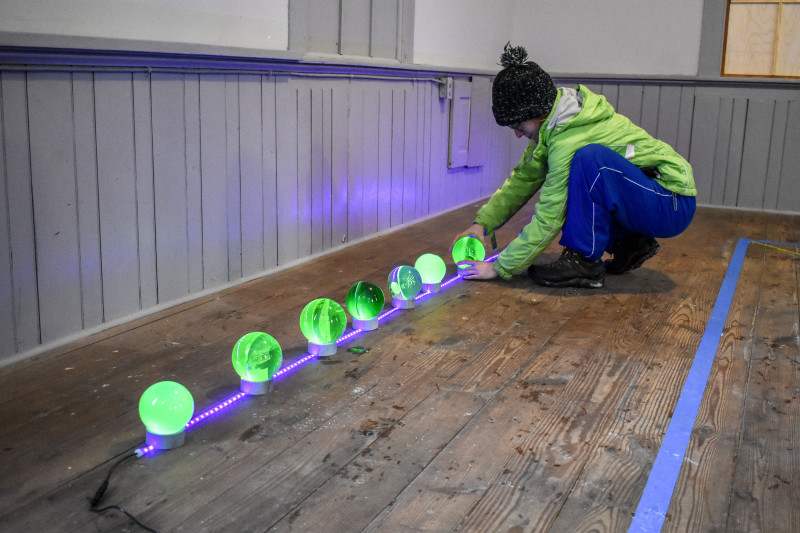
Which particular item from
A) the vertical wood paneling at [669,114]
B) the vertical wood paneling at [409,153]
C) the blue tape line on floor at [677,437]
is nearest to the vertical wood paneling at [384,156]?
the vertical wood paneling at [409,153]

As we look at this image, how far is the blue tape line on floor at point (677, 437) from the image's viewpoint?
1.86 metres

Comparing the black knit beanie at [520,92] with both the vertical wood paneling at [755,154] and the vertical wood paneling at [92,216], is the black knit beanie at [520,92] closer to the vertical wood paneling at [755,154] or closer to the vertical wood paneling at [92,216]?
Answer: the vertical wood paneling at [92,216]

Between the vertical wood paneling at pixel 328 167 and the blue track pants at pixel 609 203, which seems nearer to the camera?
the blue track pants at pixel 609 203

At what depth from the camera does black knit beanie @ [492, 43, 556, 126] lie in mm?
3547

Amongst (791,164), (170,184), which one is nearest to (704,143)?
(791,164)

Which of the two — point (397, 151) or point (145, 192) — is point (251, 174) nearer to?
point (145, 192)

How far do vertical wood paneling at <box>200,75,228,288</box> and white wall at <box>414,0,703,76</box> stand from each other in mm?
2990

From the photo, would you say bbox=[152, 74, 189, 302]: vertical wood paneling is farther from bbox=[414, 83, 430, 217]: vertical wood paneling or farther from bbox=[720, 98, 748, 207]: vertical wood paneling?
bbox=[720, 98, 748, 207]: vertical wood paneling

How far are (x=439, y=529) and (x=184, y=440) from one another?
2.57 feet

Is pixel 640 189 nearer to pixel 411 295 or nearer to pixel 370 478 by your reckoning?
pixel 411 295

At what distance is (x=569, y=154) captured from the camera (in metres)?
3.64

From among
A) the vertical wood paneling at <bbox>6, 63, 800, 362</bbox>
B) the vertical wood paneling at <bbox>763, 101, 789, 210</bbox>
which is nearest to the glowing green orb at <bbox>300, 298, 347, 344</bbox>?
the vertical wood paneling at <bbox>6, 63, 800, 362</bbox>

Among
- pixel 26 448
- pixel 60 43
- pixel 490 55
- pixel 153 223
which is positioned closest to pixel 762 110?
pixel 490 55

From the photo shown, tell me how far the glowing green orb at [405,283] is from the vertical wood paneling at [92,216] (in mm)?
1066
